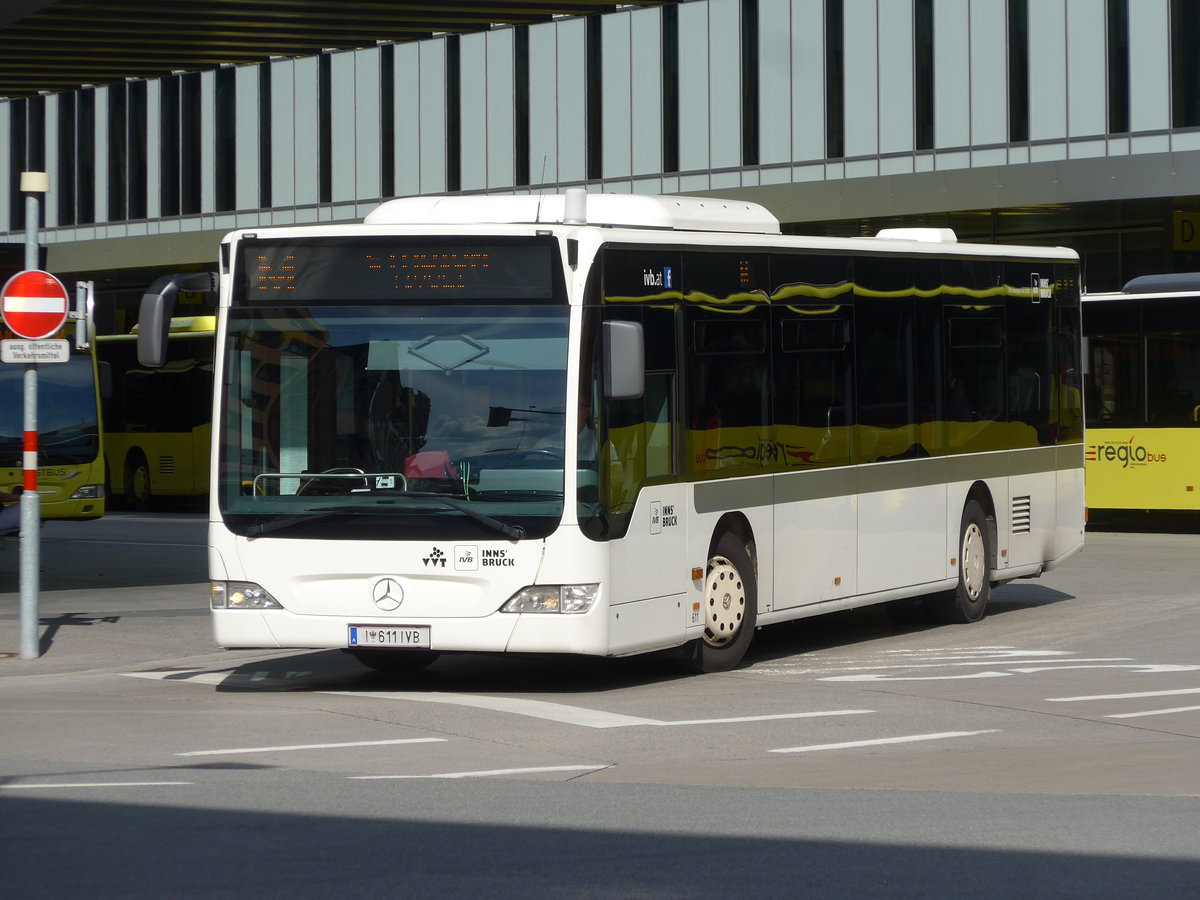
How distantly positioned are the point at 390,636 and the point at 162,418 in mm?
27254

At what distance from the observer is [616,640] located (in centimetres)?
1169

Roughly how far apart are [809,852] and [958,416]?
9.24 m

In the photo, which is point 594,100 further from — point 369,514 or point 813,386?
point 369,514

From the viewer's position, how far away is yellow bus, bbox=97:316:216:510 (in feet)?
122

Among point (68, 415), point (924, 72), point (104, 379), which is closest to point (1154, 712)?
point (68, 415)

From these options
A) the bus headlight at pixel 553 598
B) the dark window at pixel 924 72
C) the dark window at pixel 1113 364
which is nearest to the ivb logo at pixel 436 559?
the bus headlight at pixel 553 598

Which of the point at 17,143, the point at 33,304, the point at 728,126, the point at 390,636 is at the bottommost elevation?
the point at 390,636

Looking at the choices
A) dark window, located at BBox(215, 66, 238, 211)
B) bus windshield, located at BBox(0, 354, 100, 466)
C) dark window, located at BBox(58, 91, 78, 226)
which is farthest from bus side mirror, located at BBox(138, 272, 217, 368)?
dark window, located at BBox(58, 91, 78, 226)

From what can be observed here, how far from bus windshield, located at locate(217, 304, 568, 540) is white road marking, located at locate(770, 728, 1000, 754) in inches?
91.2

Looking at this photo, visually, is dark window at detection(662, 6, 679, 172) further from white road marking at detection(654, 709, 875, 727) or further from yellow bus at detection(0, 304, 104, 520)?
white road marking at detection(654, 709, 875, 727)

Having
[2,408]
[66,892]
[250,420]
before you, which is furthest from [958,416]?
[2,408]

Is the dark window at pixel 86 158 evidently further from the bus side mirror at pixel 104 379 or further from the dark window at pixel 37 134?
the bus side mirror at pixel 104 379

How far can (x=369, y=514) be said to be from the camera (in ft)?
38.3

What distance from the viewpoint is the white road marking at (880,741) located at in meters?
9.77
